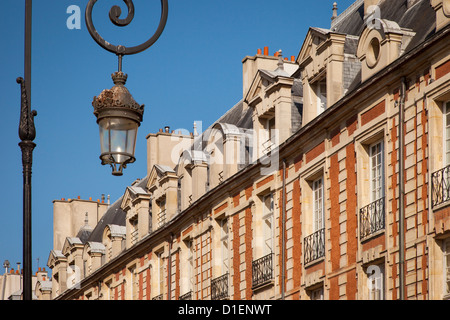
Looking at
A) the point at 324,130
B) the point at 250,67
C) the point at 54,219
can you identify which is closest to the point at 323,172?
the point at 324,130

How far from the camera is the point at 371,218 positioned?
20219 mm

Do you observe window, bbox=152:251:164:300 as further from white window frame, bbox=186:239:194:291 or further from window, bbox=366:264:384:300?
window, bbox=366:264:384:300

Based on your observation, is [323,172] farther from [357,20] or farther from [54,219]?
[54,219]

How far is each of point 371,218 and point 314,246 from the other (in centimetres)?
269

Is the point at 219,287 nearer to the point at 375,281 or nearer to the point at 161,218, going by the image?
the point at 161,218

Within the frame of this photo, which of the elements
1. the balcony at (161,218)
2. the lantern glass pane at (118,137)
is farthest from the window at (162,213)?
the lantern glass pane at (118,137)

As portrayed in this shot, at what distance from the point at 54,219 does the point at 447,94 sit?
1349 inches

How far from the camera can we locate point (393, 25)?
800 inches

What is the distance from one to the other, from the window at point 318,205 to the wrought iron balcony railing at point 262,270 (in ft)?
7.05

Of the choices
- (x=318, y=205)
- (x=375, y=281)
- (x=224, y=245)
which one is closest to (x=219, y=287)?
(x=224, y=245)

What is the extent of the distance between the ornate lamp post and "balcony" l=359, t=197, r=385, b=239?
9.36 metres

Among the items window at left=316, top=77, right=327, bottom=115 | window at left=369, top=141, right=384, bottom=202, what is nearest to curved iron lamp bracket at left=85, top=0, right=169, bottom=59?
window at left=369, top=141, right=384, bottom=202

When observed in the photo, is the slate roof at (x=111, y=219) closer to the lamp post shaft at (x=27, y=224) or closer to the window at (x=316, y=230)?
the window at (x=316, y=230)

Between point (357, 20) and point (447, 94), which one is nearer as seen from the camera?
point (447, 94)
